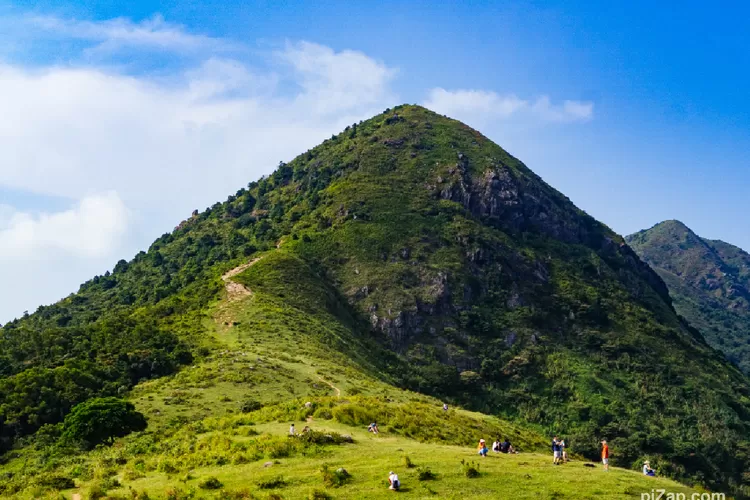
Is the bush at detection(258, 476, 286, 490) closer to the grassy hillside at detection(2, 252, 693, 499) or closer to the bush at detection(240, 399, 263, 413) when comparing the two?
the grassy hillside at detection(2, 252, 693, 499)

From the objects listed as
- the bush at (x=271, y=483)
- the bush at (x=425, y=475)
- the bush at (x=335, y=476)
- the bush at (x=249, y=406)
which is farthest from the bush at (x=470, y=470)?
the bush at (x=249, y=406)

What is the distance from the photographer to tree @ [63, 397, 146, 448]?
47.0 m

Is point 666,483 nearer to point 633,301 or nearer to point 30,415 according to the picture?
point 30,415

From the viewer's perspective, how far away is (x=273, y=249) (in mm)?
134375

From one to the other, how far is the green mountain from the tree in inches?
24.1

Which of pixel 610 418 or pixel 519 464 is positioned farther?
pixel 610 418

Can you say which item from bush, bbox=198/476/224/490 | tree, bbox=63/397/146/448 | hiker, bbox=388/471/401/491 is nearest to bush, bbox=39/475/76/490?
bush, bbox=198/476/224/490

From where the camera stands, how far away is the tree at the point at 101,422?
47.0m

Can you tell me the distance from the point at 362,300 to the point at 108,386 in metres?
66.5

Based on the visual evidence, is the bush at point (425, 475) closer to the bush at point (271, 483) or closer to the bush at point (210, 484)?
the bush at point (271, 483)

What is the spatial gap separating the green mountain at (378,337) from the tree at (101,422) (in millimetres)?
613

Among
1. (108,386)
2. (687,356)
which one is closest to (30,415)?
(108,386)

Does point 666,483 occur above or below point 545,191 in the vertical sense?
below

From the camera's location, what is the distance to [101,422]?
47344 mm
